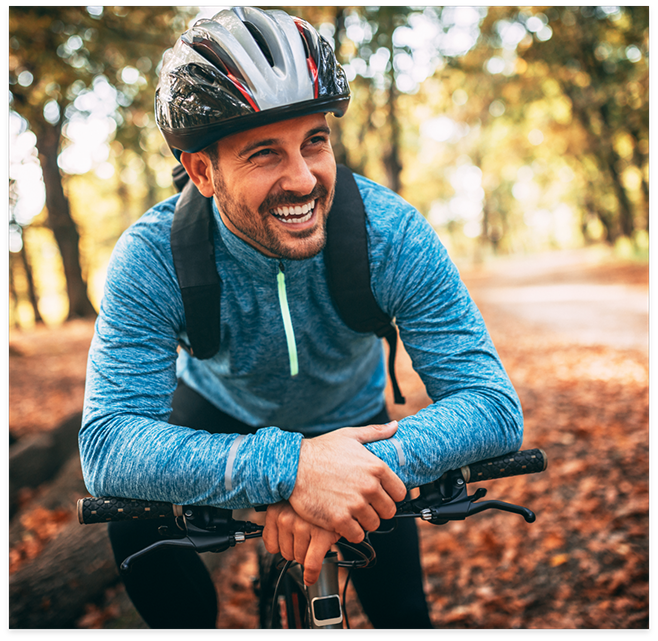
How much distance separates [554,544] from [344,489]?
3245 millimetres

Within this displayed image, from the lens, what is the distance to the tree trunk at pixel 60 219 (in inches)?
585

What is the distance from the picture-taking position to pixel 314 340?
6.73ft

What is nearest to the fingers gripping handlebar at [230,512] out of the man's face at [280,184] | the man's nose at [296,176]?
the man's face at [280,184]

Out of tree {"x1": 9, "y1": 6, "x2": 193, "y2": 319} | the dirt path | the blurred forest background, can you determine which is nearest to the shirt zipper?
the blurred forest background

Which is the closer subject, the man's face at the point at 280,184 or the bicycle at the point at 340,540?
the bicycle at the point at 340,540

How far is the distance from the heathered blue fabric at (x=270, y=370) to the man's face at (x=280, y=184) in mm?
129

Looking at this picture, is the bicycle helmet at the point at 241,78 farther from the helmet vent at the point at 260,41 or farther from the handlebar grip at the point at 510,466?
the handlebar grip at the point at 510,466

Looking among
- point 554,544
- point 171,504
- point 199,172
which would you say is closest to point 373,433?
point 171,504

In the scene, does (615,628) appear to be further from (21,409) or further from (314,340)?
(21,409)

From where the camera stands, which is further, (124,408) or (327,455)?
(124,408)

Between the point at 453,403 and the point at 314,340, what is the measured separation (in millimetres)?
661

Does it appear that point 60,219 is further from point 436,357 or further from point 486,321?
point 436,357

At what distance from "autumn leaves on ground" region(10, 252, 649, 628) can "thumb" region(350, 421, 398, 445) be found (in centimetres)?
251
